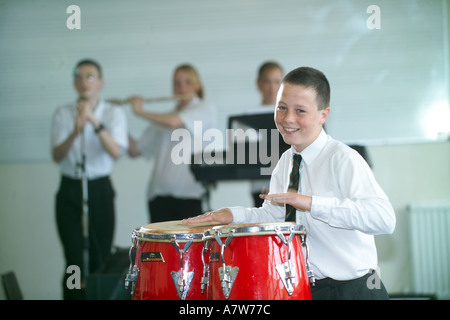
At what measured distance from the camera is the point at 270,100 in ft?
11.2

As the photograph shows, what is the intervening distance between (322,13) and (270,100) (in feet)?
3.36

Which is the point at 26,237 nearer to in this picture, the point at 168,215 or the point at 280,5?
the point at 168,215

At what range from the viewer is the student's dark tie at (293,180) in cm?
180

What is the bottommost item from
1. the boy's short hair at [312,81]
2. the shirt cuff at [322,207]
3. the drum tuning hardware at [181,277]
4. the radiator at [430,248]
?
the radiator at [430,248]

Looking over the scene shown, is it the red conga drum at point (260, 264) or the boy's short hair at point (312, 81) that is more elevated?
the boy's short hair at point (312, 81)

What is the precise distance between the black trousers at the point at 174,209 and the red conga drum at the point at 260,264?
1852 mm

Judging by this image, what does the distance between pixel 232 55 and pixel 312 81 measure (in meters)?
2.32

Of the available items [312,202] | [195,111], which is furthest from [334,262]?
[195,111]

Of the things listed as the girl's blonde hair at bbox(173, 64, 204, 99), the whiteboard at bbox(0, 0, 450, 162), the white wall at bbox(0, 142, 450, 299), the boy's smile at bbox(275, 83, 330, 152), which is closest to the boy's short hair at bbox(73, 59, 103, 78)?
the whiteboard at bbox(0, 0, 450, 162)

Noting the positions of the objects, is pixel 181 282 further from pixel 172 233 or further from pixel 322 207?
pixel 322 207

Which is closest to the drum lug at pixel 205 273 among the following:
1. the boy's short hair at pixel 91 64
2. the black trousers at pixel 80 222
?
the black trousers at pixel 80 222

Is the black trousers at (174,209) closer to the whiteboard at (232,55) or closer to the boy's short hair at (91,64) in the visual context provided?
the whiteboard at (232,55)

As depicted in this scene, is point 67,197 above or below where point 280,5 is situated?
below

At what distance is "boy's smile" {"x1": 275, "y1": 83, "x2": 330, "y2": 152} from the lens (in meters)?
1.76
